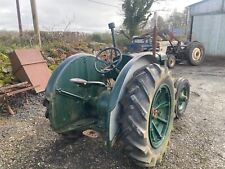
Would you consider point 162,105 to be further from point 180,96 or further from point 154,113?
point 180,96

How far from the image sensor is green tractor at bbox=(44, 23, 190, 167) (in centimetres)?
239

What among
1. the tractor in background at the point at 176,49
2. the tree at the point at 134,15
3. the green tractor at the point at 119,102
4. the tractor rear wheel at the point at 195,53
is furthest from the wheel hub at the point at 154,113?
the tree at the point at 134,15

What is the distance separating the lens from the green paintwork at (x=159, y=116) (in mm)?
2717

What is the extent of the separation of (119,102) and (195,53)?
948 cm

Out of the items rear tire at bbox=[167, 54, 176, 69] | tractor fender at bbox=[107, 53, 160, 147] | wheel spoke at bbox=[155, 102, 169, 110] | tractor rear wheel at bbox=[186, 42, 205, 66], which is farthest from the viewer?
tractor rear wheel at bbox=[186, 42, 205, 66]

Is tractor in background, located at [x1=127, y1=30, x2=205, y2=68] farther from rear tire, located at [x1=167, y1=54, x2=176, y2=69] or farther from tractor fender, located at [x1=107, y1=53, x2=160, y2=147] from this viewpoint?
tractor fender, located at [x1=107, y1=53, x2=160, y2=147]

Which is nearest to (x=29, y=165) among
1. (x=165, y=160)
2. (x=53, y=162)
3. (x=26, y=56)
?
(x=53, y=162)

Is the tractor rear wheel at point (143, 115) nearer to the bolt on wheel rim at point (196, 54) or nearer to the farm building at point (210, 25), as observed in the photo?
the bolt on wheel rim at point (196, 54)

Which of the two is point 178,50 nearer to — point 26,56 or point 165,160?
point 26,56

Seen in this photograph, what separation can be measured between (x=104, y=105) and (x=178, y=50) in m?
8.67

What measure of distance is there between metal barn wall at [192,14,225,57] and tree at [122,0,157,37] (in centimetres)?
356

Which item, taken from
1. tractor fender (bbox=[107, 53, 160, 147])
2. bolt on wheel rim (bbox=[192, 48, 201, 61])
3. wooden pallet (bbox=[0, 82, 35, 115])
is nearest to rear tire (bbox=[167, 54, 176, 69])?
Answer: bolt on wheel rim (bbox=[192, 48, 201, 61])

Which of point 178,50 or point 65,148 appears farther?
point 178,50

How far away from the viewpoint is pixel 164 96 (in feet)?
9.84
